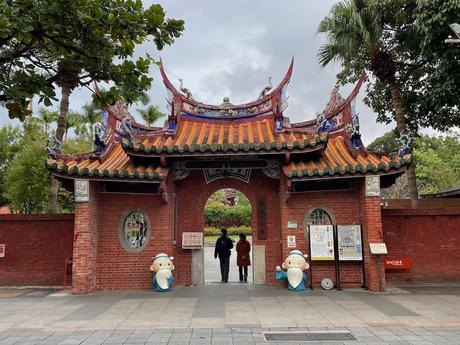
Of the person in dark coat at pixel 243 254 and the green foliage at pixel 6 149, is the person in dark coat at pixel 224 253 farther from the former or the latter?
the green foliage at pixel 6 149

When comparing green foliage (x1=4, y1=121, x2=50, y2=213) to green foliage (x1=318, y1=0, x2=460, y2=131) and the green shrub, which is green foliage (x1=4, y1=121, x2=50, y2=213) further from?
the green shrub

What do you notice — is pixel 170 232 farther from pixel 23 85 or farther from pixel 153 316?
pixel 23 85

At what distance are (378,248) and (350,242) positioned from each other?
0.73m

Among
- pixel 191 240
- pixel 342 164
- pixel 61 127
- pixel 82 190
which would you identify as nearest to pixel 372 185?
pixel 342 164

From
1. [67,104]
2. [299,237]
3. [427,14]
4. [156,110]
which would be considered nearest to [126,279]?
[299,237]

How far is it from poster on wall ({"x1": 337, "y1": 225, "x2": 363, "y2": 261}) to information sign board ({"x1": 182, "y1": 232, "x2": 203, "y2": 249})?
152 inches

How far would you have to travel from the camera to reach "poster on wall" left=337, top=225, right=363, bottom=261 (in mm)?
Result: 10055

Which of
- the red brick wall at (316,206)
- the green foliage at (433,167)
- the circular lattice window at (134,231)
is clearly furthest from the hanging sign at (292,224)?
the green foliage at (433,167)

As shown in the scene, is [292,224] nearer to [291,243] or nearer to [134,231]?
[291,243]

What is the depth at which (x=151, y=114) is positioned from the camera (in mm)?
28766

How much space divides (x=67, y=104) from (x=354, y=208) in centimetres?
1084

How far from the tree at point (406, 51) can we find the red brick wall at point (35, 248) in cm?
1043

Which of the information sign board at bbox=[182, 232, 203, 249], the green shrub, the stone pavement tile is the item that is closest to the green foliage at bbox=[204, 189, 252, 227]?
the green shrub

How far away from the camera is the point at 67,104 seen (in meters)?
14.3
